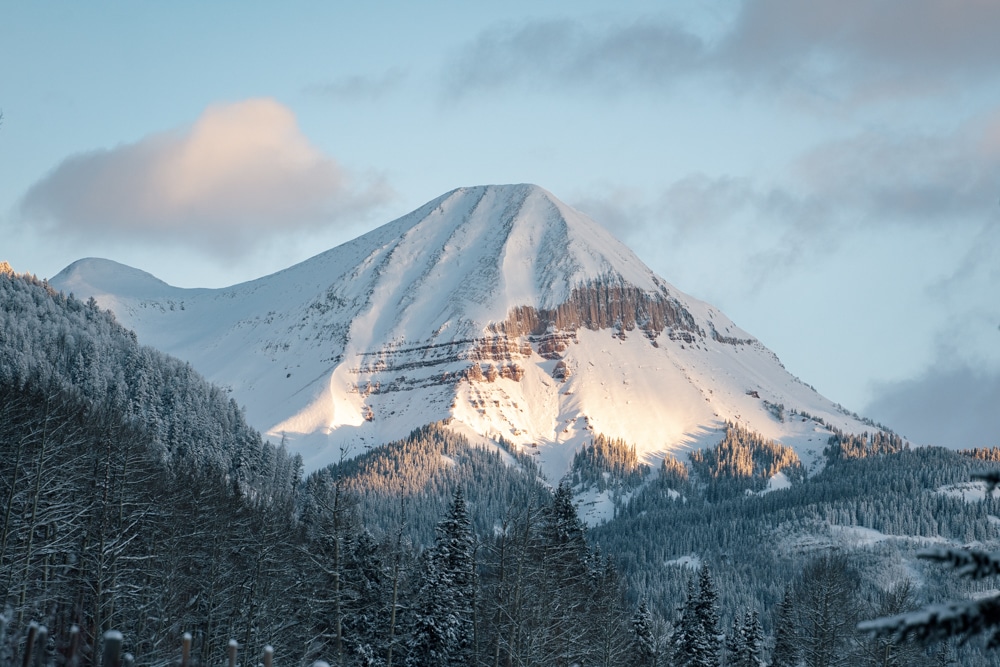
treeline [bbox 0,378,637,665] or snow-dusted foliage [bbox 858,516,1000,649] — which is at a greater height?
treeline [bbox 0,378,637,665]

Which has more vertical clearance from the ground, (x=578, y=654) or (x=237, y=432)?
(x=237, y=432)

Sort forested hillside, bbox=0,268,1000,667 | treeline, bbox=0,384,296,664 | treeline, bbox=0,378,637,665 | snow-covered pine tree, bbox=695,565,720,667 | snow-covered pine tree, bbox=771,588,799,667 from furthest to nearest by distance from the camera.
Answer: snow-covered pine tree, bbox=771,588,799,667 → snow-covered pine tree, bbox=695,565,720,667 → treeline, bbox=0,378,637,665 → forested hillside, bbox=0,268,1000,667 → treeline, bbox=0,384,296,664

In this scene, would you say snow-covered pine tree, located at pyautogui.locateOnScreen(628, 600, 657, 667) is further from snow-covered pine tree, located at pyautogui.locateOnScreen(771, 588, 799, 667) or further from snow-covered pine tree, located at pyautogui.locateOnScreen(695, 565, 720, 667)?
snow-covered pine tree, located at pyautogui.locateOnScreen(771, 588, 799, 667)

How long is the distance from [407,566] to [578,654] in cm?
1185

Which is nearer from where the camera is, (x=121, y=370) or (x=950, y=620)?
(x=950, y=620)

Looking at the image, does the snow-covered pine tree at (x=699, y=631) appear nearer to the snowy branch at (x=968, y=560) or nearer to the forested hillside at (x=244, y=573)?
the forested hillside at (x=244, y=573)

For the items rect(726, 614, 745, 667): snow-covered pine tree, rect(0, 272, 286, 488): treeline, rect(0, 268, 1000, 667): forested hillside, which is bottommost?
rect(726, 614, 745, 667): snow-covered pine tree

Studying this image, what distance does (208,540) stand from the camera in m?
45.5

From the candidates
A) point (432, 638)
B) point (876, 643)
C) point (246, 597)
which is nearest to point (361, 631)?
point (432, 638)

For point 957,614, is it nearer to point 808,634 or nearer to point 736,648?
point 808,634

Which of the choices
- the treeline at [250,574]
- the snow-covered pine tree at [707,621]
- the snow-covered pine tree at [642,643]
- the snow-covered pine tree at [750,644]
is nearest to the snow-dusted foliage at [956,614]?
the treeline at [250,574]

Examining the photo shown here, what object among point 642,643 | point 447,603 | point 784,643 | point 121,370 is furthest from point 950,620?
point 121,370

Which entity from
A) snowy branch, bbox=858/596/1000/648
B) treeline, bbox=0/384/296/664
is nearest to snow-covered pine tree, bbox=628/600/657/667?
treeline, bbox=0/384/296/664

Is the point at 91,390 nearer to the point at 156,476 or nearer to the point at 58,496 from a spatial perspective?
the point at 156,476
